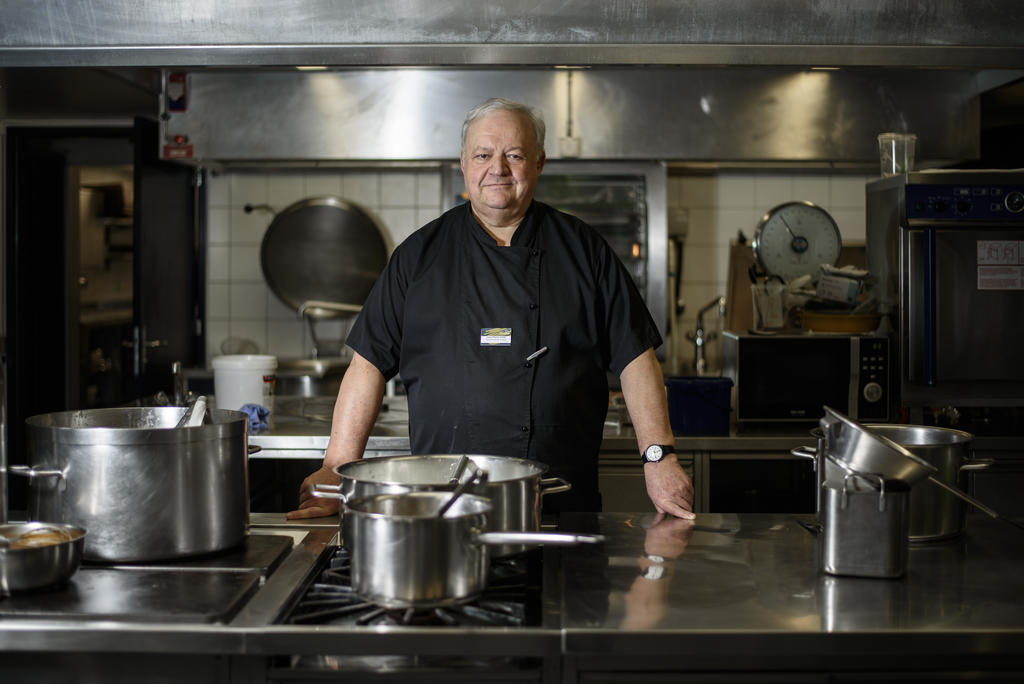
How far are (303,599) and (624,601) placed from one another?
455 mm

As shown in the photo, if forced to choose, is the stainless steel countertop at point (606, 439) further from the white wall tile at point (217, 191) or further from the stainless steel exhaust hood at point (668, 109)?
the white wall tile at point (217, 191)

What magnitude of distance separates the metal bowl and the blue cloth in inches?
77.4

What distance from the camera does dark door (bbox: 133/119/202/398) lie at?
489cm

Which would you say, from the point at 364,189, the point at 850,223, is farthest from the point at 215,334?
the point at 850,223

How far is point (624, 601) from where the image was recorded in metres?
1.45

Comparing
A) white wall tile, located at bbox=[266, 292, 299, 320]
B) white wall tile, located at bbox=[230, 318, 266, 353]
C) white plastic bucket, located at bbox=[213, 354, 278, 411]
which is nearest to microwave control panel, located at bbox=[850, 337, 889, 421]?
white plastic bucket, located at bbox=[213, 354, 278, 411]

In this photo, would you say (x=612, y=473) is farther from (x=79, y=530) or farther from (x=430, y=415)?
(x=79, y=530)

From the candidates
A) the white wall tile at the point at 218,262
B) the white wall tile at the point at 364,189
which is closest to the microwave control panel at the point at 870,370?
the white wall tile at the point at 364,189

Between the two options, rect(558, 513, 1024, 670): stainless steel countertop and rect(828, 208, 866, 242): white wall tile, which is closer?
rect(558, 513, 1024, 670): stainless steel countertop

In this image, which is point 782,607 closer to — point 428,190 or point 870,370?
point 870,370

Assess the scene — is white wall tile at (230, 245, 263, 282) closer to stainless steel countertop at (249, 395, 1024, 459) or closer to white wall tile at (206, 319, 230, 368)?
white wall tile at (206, 319, 230, 368)

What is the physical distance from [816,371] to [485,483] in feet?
7.70

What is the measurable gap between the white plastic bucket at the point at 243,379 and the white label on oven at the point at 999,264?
8.03 feet

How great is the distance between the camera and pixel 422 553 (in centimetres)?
132
